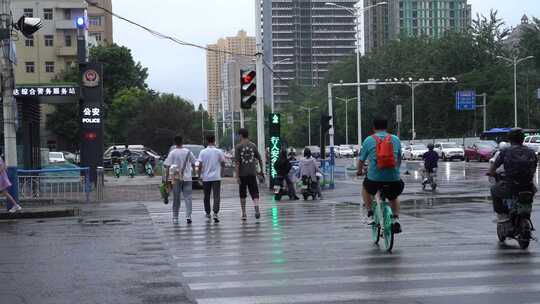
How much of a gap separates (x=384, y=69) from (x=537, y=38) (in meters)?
19.9

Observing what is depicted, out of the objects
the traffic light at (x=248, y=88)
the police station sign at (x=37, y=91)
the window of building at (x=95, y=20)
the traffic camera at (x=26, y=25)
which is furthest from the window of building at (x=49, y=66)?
the traffic camera at (x=26, y=25)

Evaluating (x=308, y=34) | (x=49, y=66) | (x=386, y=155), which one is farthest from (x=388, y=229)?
(x=308, y=34)

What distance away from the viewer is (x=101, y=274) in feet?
31.0

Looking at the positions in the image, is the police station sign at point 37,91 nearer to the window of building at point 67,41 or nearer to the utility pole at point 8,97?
the utility pole at point 8,97

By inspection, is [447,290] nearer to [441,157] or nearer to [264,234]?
[264,234]

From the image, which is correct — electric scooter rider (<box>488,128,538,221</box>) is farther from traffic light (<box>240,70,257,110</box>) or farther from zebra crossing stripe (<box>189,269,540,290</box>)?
traffic light (<box>240,70,257,110</box>)

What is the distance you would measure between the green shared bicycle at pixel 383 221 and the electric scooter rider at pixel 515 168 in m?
1.75

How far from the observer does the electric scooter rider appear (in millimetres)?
11133

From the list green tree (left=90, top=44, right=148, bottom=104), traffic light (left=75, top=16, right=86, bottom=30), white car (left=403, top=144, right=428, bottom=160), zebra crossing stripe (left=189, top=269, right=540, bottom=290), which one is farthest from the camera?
green tree (left=90, top=44, right=148, bottom=104)

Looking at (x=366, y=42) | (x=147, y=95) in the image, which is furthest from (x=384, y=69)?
(x=366, y=42)

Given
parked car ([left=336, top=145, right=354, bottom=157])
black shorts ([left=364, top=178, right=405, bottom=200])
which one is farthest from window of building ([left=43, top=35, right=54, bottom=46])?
black shorts ([left=364, top=178, right=405, bottom=200])

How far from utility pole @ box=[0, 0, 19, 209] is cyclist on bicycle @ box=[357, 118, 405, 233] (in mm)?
11081

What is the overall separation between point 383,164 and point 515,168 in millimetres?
1957

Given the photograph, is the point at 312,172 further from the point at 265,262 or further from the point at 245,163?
the point at 265,262
